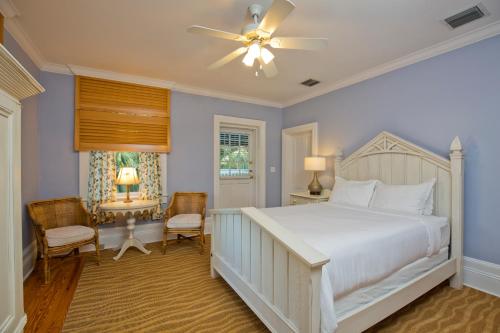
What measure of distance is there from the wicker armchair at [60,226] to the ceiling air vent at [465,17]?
4282mm

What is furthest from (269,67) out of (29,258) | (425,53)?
(29,258)

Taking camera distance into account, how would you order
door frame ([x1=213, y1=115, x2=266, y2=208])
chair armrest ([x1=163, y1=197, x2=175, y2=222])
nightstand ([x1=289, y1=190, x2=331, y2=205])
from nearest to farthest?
chair armrest ([x1=163, y1=197, x2=175, y2=222])
nightstand ([x1=289, y1=190, x2=331, y2=205])
door frame ([x1=213, y1=115, x2=266, y2=208])

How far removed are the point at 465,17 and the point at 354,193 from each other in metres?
1.96

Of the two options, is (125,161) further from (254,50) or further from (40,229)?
(254,50)

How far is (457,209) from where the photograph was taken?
2.37 m

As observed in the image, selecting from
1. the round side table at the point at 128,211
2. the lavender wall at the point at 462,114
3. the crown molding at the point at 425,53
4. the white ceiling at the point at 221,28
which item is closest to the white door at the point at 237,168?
the white ceiling at the point at 221,28

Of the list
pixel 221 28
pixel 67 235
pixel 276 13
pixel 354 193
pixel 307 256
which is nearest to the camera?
pixel 307 256

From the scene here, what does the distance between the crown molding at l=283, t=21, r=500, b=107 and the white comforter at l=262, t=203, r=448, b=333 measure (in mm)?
1812

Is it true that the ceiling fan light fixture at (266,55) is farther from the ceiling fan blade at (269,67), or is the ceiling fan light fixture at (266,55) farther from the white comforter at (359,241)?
Answer: the white comforter at (359,241)

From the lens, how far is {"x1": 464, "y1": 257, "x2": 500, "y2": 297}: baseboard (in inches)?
88.4

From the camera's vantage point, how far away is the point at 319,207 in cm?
286

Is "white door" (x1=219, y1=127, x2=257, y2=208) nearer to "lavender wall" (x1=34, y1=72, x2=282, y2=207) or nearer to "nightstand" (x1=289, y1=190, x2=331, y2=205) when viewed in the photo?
"lavender wall" (x1=34, y1=72, x2=282, y2=207)

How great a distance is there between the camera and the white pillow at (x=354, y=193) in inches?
113

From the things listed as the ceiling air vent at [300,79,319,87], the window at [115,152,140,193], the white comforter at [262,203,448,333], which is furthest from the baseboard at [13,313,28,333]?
the ceiling air vent at [300,79,319,87]
